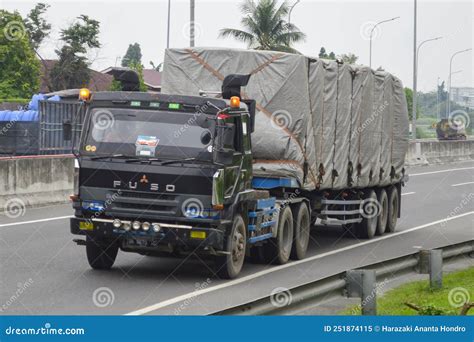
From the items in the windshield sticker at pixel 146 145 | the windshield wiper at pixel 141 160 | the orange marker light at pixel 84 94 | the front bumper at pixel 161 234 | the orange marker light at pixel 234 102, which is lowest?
the front bumper at pixel 161 234

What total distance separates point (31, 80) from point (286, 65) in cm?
5117

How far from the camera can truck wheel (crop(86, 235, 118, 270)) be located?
14.5 metres

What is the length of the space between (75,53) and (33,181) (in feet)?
148

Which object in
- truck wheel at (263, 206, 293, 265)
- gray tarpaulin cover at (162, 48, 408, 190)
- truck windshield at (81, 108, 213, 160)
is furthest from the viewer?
gray tarpaulin cover at (162, 48, 408, 190)

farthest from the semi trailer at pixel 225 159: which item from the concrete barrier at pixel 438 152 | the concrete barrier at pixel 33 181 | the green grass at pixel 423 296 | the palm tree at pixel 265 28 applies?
the palm tree at pixel 265 28

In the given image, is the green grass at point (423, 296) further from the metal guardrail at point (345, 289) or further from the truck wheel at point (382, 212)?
A: the truck wheel at point (382, 212)

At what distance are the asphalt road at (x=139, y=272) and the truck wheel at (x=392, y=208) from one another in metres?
0.24

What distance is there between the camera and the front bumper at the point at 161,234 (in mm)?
13758

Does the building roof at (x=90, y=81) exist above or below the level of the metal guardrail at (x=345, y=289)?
above

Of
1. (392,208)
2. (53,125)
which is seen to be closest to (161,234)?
(392,208)

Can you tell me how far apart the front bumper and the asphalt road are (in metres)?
0.51

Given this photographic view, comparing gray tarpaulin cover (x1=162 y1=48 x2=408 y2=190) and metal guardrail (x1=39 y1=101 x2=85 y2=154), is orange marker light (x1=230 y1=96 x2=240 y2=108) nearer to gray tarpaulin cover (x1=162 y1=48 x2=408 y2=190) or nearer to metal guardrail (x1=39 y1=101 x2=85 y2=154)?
gray tarpaulin cover (x1=162 y1=48 x2=408 y2=190)

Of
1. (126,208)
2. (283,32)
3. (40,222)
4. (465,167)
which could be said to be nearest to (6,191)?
(40,222)

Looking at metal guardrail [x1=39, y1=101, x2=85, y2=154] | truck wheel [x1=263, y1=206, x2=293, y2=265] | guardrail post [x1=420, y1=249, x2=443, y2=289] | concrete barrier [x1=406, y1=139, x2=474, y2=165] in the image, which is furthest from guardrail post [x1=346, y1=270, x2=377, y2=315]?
concrete barrier [x1=406, y1=139, x2=474, y2=165]
